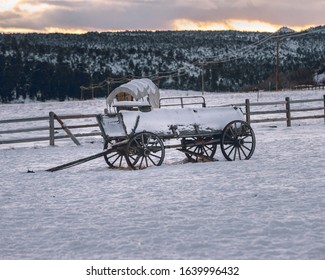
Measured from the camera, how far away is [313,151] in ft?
39.7

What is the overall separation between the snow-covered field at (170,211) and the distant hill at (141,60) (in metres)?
97.1

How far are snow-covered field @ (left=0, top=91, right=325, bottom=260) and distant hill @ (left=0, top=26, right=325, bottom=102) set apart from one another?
9708 cm

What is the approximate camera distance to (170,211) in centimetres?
638

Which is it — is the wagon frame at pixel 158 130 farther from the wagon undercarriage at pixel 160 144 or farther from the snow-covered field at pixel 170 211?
the snow-covered field at pixel 170 211

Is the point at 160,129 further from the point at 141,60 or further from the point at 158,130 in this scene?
the point at 141,60

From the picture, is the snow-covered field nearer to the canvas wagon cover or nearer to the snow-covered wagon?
the snow-covered wagon

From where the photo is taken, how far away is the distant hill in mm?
118188

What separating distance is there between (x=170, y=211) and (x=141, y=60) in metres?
132

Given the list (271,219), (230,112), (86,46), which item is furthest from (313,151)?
(86,46)

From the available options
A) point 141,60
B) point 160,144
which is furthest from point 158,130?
point 141,60

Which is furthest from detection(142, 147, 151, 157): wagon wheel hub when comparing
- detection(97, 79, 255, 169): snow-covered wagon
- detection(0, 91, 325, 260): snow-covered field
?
detection(0, 91, 325, 260): snow-covered field
